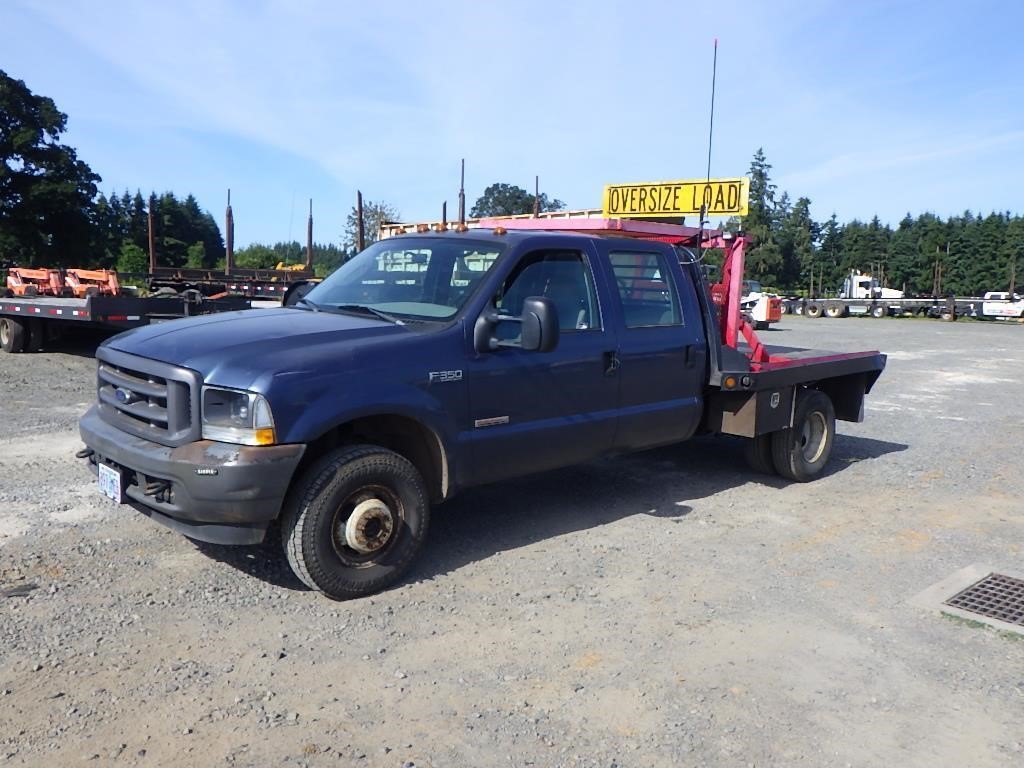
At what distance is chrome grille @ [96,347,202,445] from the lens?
13.5 ft

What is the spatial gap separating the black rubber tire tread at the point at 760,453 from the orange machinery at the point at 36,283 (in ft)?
50.9

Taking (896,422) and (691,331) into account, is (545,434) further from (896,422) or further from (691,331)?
(896,422)

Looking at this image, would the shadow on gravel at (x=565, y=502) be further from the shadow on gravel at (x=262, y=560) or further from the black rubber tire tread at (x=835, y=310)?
the black rubber tire tread at (x=835, y=310)

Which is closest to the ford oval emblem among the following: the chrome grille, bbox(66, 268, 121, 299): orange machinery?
the chrome grille

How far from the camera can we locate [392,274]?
5.38 meters

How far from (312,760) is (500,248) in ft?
10.1

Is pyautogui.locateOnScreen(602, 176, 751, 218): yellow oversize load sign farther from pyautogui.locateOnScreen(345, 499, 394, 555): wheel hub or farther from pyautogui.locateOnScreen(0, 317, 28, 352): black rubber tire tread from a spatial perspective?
pyautogui.locateOnScreen(0, 317, 28, 352): black rubber tire tread

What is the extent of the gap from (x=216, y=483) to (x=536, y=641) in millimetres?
1671

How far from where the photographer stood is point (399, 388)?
4.40 metres

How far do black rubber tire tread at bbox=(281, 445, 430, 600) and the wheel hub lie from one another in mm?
97

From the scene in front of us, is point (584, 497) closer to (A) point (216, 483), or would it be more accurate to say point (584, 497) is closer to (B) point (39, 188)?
(A) point (216, 483)

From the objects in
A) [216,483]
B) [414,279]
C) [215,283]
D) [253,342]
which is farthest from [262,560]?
[215,283]

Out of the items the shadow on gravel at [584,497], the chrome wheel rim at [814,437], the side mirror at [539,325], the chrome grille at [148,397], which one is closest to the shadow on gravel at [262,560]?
the shadow on gravel at [584,497]

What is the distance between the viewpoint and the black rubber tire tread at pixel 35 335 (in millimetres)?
14180
